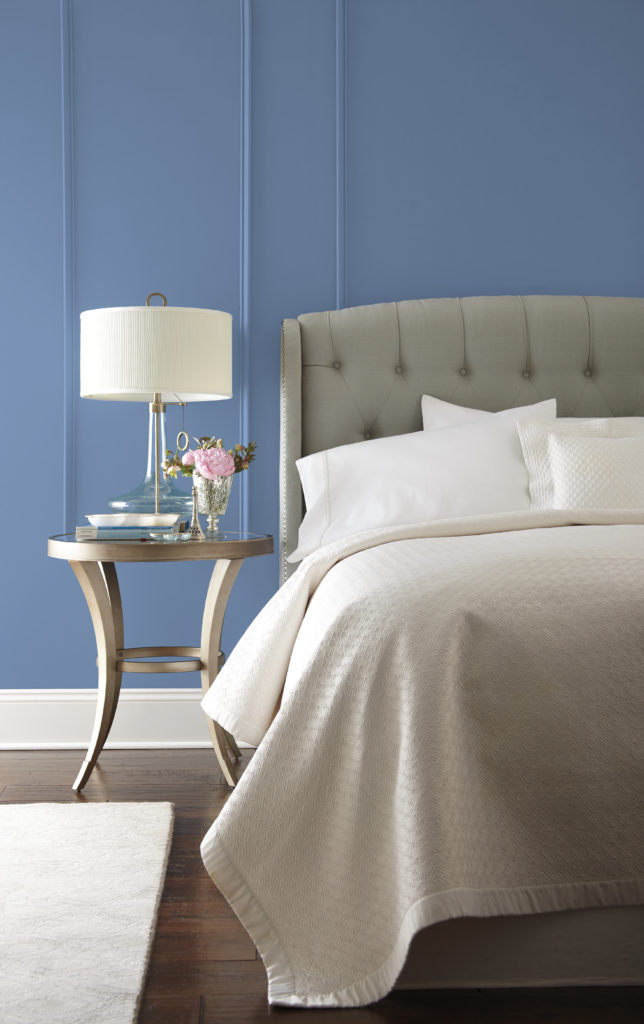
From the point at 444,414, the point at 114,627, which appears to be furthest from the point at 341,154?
the point at 114,627

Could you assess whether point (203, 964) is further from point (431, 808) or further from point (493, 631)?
point (493, 631)

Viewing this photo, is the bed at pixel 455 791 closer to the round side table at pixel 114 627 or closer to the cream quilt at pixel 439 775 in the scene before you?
the cream quilt at pixel 439 775

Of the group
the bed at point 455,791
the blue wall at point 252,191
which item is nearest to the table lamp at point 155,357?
the blue wall at point 252,191

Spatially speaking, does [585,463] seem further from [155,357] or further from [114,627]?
[114,627]

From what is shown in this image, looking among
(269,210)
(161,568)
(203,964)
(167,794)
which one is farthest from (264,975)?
(269,210)

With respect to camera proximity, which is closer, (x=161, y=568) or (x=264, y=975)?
(x=264, y=975)

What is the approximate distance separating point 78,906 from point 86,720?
1196 mm

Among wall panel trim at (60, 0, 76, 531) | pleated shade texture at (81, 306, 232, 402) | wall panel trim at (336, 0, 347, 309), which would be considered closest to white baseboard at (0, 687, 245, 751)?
wall panel trim at (60, 0, 76, 531)

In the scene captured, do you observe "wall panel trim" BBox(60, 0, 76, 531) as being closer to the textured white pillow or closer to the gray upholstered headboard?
the gray upholstered headboard

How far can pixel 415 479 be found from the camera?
246 centimetres

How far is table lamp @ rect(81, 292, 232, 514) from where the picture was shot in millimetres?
2391

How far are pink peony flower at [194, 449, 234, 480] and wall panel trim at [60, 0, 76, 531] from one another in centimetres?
59

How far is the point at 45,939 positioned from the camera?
4.90 ft

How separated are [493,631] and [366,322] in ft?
5.61
